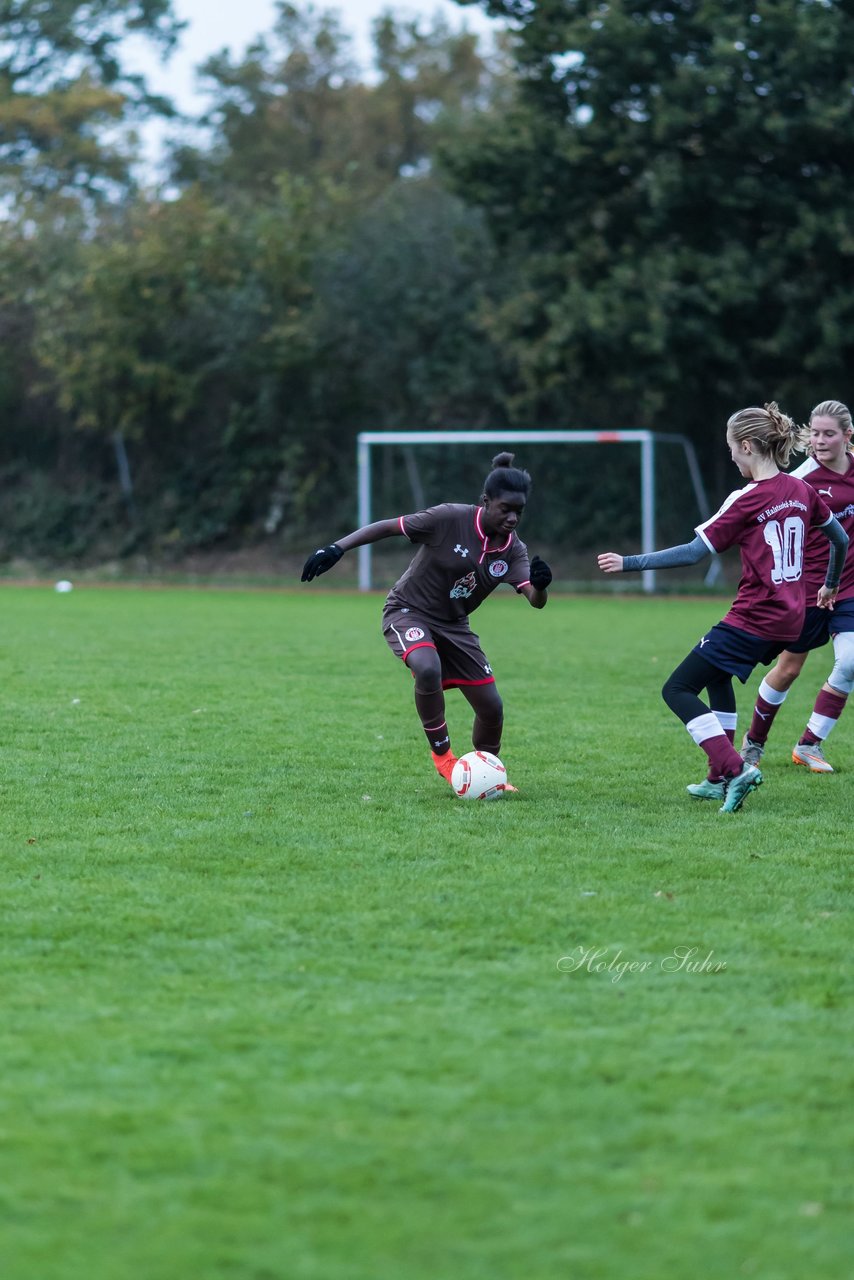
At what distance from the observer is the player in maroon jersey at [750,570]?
6785 mm

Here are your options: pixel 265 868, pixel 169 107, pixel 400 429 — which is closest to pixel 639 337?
pixel 400 429

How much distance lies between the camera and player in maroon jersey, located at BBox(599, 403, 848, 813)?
22.3 ft

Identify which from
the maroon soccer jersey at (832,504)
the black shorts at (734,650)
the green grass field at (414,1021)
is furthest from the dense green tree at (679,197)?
the black shorts at (734,650)

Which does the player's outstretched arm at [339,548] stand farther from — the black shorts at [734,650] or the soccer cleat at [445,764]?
the black shorts at [734,650]

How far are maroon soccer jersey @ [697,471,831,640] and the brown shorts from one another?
135 centimetres

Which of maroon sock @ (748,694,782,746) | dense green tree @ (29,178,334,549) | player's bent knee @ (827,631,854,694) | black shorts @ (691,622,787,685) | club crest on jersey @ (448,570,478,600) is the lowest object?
maroon sock @ (748,694,782,746)

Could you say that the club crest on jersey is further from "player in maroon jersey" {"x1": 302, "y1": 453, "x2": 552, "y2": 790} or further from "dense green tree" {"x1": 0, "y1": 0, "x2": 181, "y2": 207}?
"dense green tree" {"x1": 0, "y1": 0, "x2": 181, "y2": 207}

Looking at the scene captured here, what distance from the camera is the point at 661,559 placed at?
6.78m

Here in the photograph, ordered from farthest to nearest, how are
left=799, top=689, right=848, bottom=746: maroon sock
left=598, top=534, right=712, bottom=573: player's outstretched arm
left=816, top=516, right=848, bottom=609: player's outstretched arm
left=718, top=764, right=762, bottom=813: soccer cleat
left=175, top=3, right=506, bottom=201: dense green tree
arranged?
left=175, top=3, right=506, bottom=201: dense green tree
left=799, top=689, right=848, bottom=746: maroon sock
left=816, top=516, right=848, bottom=609: player's outstretched arm
left=718, top=764, right=762, bottom=813: soccer cleat
left=598, top=534, right=712, bottom=573: player's outstretched arm

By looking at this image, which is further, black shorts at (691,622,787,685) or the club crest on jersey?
the club crest on jersey

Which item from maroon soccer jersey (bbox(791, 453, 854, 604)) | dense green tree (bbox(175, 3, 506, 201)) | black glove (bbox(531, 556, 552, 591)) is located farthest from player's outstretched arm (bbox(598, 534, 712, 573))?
dense green tree (bbox(175, 3, 506, 201))

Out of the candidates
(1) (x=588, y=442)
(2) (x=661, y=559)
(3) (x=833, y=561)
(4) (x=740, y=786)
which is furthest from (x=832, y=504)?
(1) (x=588, y=442)

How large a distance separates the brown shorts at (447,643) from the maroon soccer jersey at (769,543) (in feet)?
4.42

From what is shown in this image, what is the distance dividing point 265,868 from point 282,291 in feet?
85.6
